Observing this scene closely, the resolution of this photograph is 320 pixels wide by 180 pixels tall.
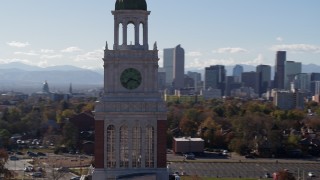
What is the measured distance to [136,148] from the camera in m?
25.6

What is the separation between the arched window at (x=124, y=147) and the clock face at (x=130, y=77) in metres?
1.92

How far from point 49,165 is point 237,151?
24077mm

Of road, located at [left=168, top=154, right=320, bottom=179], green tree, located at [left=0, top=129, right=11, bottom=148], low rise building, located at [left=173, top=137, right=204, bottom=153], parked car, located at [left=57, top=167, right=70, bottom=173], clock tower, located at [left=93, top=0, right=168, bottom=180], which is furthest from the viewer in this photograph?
low rise building, located at [left=173, top=137, right=204, bottom=153]

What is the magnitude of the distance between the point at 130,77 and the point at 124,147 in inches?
123

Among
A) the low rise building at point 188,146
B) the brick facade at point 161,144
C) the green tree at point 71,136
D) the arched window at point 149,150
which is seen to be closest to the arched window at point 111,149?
the arched window at point 149,150

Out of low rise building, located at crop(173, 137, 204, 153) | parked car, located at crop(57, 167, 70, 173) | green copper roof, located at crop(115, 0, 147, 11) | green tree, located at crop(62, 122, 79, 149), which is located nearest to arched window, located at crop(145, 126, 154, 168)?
green copper roof, located at crop(115, 0, 147, 11)

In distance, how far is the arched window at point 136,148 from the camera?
83.9 feet

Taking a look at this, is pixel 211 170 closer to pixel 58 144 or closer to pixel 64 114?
pixel 58 144

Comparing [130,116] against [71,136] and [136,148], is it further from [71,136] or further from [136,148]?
[71,136]

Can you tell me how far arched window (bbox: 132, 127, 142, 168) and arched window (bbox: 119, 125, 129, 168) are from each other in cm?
28

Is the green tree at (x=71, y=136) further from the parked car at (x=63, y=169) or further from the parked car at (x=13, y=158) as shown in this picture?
the parked car at (x=63, y=169)

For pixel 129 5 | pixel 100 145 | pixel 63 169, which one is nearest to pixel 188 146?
pixel 63 169

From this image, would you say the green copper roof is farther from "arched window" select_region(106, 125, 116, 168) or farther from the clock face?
"arched window" select_region(106, 125, 116, 168)

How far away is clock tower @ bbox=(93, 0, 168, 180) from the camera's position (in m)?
25.5
